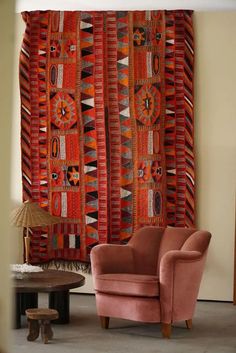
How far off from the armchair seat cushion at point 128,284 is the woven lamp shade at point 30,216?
50.8 inches

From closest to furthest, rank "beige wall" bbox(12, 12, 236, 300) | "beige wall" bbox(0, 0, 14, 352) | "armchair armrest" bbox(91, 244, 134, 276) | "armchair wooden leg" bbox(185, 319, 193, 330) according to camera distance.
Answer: "beige wall" bbox(0, 0, 14, 352) < "armchair wooden leg" bbox(185, 319, 193, 330) < "armchair armrest" bbox(91, 244, 134, 276) < "beige wall" bbox(12, 12, 236, 300)

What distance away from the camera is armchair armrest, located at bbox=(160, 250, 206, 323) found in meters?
5.54

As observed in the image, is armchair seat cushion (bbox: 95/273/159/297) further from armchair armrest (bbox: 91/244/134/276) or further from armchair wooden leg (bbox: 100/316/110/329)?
armchair wooden leg (bbox: 100/316/110/329)

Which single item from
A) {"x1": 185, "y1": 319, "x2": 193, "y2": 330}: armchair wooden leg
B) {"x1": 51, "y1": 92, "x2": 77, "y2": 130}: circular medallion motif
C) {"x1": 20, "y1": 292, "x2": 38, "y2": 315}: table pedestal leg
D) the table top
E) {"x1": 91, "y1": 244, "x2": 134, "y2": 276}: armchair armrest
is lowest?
{"x1": 185, "y1": 319, "x2": 193, "y2": 330}: armchair wooden leg

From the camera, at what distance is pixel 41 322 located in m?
5.40

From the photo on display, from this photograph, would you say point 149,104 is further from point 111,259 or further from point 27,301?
point 27,301

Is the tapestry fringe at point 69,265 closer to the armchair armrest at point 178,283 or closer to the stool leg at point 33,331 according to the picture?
the armchair armrest at point 178,283

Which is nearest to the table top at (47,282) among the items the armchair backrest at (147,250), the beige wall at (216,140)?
the armchair backrest at (147,250)

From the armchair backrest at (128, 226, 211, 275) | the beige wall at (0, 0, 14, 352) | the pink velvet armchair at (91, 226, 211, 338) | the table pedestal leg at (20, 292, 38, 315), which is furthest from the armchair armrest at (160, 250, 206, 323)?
the beige wall at (0, 0, 14, 352)

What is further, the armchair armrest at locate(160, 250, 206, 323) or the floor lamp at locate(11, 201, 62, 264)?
the floor lamp at locate(11, 201, 62, 264)

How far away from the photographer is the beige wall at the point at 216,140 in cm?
728

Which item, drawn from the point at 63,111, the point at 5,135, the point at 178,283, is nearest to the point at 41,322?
the point at 178,283

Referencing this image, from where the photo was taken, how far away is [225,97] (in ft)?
23.9

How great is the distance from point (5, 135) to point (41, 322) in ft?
9.36
